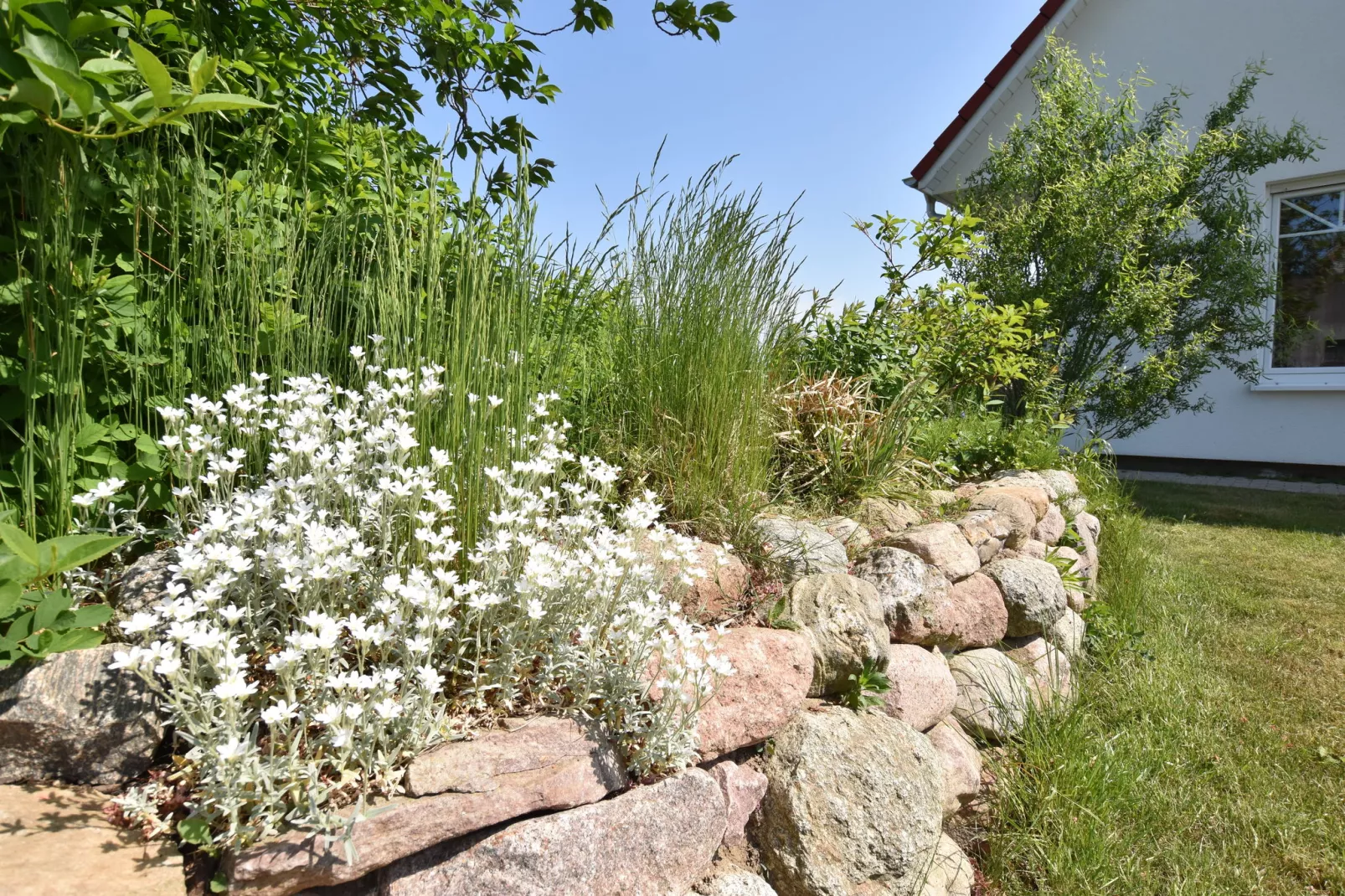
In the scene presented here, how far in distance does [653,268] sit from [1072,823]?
7.81 feet

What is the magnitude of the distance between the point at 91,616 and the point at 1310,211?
11.3 meters

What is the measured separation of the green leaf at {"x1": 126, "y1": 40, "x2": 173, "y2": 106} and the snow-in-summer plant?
671 mm

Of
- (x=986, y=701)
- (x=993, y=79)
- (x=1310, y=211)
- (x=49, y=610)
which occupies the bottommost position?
(x=986, y=701)

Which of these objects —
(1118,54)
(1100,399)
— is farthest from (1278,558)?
(1118,54)

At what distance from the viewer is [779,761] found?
203 cm

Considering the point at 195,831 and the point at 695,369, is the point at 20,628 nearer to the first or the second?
the point at 195,831

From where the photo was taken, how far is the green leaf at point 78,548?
4.40 feet

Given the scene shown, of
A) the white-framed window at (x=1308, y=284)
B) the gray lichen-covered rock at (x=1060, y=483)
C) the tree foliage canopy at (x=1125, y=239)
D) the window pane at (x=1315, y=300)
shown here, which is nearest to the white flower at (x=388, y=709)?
the gray lichen-covered rock at (x=1060, y=483)

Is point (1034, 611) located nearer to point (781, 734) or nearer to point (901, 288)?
point (781, 734)

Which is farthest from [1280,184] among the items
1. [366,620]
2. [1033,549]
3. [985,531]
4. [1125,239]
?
[366,620]

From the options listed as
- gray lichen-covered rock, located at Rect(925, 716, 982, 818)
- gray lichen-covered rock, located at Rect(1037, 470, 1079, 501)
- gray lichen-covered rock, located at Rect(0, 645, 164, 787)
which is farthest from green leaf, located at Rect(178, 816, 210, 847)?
gray lichen-covered rock, located at Rect(1037, 470, 1079, 501)

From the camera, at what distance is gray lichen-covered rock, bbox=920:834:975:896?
2.10 metres

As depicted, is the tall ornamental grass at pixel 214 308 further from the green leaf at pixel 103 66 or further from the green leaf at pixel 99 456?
the green leaf at pixel 103 66

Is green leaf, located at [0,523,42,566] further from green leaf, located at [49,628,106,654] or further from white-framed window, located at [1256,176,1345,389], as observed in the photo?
white-framed window, located at [1256,176,1345,389]
